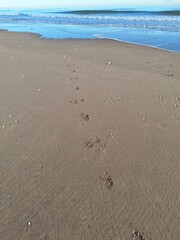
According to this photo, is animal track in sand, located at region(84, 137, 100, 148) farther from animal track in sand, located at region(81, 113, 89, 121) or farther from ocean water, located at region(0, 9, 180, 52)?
ocean water, located at region(0, 9, 180, 52)

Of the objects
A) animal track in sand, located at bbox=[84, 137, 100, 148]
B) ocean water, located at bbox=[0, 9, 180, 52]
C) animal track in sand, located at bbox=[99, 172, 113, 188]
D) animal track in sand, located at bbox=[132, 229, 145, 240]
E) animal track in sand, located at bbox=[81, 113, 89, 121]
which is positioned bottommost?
ocean water, located at bbox=[0, 9, 180, 52]

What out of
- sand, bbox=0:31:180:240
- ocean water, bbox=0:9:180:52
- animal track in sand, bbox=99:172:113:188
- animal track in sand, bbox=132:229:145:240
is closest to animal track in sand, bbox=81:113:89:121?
sand, bbox=0:31:180:240

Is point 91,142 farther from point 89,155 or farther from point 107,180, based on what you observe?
point 107,180

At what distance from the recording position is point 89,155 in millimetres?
7512

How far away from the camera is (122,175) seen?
6.73 meters

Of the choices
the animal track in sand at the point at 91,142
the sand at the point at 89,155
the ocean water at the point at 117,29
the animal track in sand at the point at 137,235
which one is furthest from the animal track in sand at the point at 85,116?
the ocean water at the point at 117,29

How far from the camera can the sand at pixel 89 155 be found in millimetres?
5395

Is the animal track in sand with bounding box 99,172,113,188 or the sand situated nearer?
the sand

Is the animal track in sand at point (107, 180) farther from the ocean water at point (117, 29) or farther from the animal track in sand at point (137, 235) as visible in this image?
the ocean water at point (117, 29)

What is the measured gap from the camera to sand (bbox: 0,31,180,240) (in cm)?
539

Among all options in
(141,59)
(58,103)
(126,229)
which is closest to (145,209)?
(126,229)

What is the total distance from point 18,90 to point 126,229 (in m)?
8.94

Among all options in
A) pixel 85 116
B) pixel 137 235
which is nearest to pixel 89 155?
pixel 85 116

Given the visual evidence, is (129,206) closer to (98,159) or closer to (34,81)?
(98,159)
